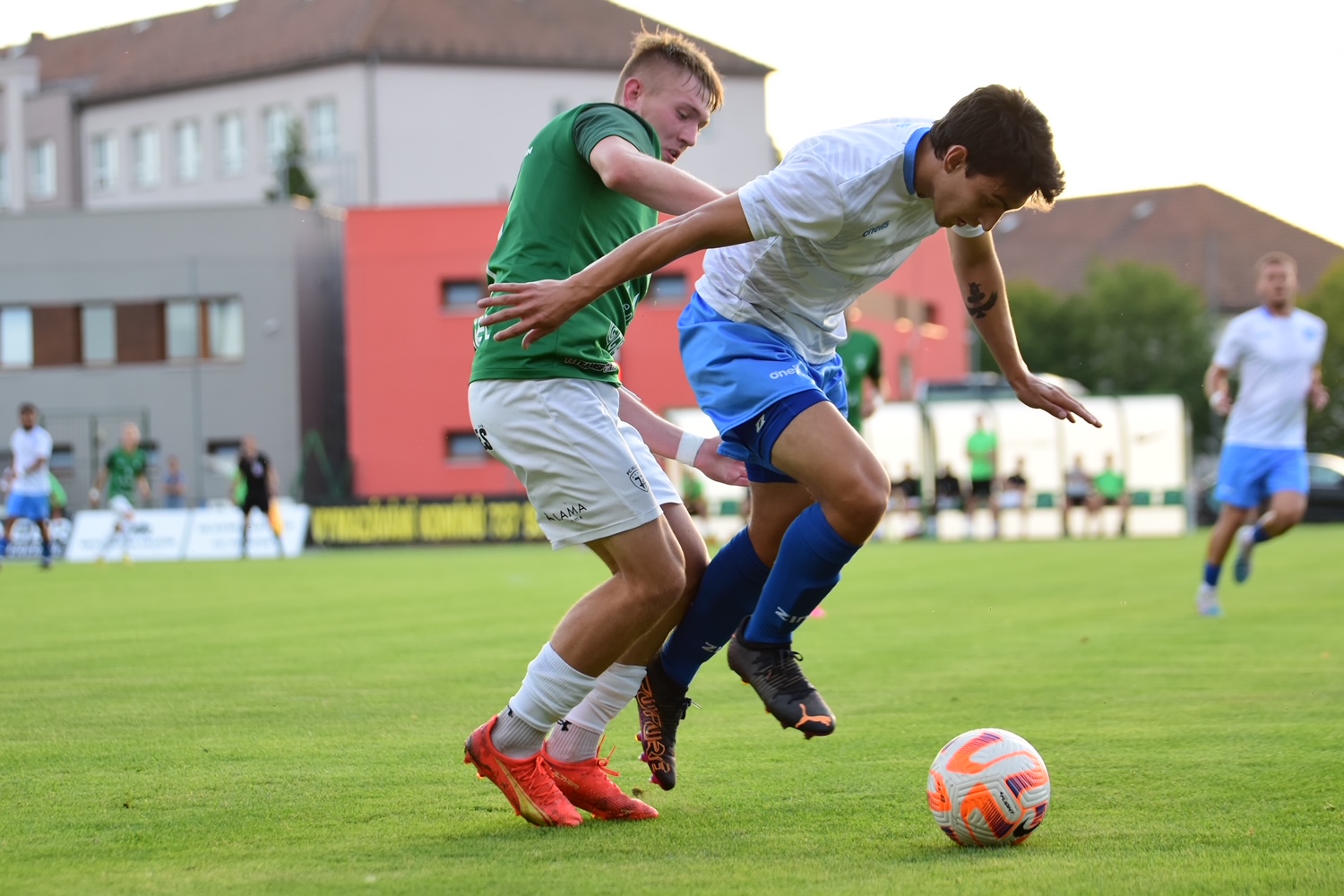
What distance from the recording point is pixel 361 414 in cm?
4372

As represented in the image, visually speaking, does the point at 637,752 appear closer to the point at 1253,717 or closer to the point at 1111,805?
the point at 1111,805

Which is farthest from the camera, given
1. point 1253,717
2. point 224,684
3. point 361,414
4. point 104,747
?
point 361,414

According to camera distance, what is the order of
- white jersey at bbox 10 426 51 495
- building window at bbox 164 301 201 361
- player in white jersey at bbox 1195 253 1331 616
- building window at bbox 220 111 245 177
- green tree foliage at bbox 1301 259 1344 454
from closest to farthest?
player in white jersey at bbox 1195 253 1331 616
white jersey at bbox 10 426 51 495
building window at bbox 164 301 201 361
building window at bbox 220 111 245 177
green tree foliage at bbox 1301 259 1344 454

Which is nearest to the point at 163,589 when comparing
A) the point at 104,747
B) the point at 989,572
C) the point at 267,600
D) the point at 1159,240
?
the point at 267,600

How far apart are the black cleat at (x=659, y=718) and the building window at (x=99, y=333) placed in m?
41.0

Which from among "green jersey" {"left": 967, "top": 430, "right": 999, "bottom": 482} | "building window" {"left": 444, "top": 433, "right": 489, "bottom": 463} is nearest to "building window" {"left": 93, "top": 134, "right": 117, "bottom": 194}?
"building window" {"left": 444, "top": 433, "right": 489, "bottom": 463}

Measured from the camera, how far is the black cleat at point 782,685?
4797mm

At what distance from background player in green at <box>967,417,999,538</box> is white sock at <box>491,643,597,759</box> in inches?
1053

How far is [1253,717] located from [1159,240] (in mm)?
72479

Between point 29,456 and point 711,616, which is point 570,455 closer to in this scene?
point 711,616

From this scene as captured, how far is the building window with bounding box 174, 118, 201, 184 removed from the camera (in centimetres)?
6072

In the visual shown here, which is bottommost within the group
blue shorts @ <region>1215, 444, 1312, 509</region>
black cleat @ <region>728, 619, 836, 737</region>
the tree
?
black cleat @ <region>728, 619, 836, 737</region>

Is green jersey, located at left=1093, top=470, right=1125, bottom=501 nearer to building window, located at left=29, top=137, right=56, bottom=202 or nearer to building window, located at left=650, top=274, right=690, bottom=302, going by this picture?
building window, located at left=650, top=274, right=690, bottom=302

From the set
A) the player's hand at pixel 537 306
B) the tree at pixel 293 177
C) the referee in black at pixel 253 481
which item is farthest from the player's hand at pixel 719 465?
the tree at pixel 293 177
